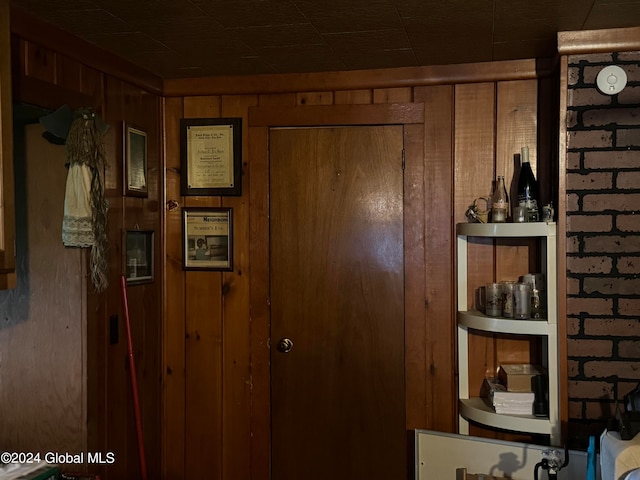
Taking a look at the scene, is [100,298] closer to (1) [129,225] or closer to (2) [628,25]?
(1) [129,225]

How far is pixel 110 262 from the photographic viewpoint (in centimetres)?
253

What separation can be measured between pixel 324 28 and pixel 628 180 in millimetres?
1202

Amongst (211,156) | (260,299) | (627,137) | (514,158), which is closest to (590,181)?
(627,137)

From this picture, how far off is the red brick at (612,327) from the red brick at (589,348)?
3 centimetres

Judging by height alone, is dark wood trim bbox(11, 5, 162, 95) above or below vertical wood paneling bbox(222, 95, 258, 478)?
above

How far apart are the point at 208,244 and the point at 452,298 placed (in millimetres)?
1134

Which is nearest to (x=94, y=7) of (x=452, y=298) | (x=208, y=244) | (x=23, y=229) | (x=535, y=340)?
(x=23, y=229)

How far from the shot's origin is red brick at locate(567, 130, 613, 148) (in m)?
2.29

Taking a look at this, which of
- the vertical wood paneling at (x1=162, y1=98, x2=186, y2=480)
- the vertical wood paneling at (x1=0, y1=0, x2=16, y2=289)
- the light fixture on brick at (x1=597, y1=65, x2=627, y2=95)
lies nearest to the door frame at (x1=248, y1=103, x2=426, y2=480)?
the vertical wood paneling at (x1=162, y1=98, x2=186, y2=480)

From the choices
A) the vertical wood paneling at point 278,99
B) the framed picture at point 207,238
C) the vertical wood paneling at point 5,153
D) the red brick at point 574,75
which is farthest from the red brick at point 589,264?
the vertical wood paneling at point 5,153

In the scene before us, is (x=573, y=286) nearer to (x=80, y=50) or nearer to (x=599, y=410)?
(x=599, y=410)

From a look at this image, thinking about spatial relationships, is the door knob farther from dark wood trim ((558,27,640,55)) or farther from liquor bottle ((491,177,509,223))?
dark wood trim ((558,27,640,55))

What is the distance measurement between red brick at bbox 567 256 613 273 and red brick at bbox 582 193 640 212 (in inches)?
7.0

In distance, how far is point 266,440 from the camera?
2.92 metres
